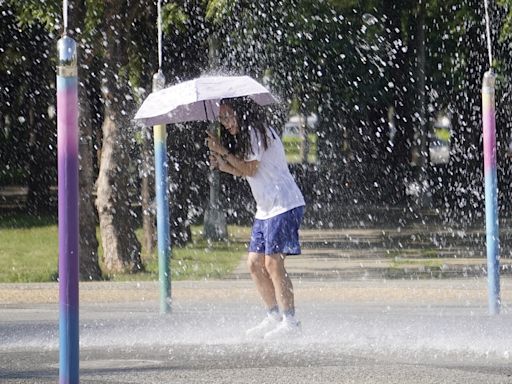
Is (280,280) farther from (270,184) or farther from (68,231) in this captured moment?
(68,231)

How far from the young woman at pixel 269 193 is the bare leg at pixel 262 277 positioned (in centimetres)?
5

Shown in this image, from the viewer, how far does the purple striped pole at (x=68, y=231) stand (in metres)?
6.07

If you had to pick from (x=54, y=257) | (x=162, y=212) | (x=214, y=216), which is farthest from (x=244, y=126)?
(x=214, y=216)

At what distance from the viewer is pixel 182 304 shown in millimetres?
12773

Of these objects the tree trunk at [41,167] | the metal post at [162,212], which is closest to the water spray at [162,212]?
the metal post at [162,212]

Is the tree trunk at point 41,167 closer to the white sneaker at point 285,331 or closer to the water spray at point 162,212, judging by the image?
the water spray at point 162,212

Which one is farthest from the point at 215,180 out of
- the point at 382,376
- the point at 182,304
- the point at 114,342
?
the point at 382,376

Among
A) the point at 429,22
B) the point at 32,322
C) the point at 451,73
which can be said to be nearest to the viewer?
the point at 32,322

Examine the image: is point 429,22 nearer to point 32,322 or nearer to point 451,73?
point 451,73

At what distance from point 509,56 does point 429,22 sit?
5889 millimetres

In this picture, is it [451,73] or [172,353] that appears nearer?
[172,353]

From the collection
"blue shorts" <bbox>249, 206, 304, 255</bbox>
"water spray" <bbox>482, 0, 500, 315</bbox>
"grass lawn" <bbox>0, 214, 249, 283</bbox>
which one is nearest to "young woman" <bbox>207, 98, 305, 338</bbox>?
"blue shorts" <bbox>249, 206, 304, 255</bbox>

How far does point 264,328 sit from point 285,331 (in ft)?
0.65

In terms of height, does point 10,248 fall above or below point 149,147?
below
